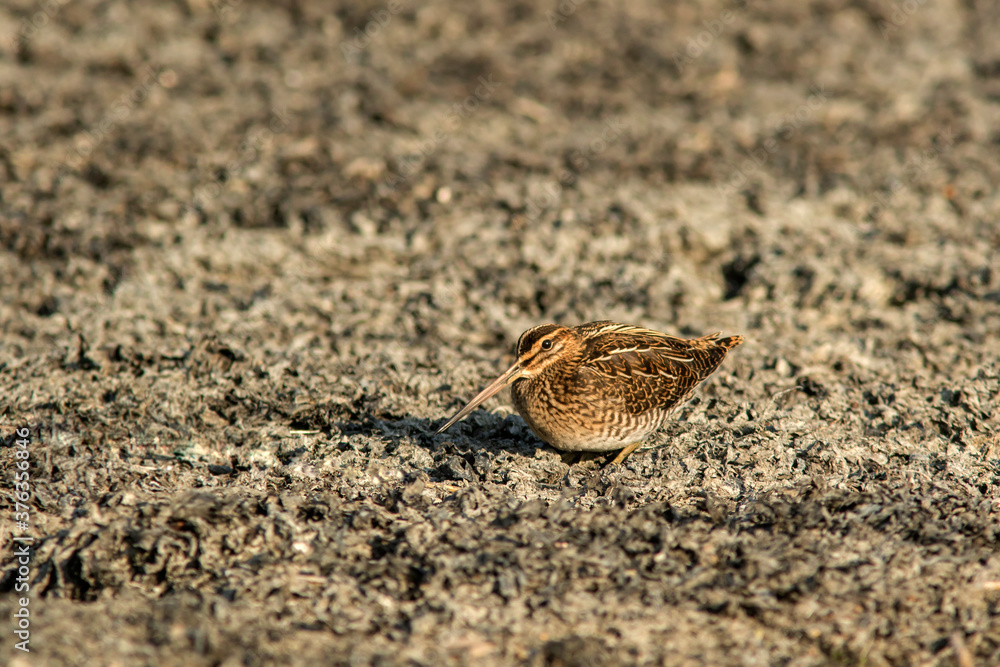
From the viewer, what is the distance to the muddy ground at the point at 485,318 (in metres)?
3.90

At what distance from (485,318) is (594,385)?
1983 millimetres

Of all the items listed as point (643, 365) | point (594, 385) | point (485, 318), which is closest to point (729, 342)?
point (643, 365)

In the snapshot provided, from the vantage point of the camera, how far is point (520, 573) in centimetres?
397

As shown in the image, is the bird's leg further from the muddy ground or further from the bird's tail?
the bird's tail

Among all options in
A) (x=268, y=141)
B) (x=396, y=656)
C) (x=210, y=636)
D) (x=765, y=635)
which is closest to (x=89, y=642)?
(x=210, y=636)

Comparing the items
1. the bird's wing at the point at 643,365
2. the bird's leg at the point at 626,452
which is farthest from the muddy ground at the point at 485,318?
the bird's wing at the point at 643,365

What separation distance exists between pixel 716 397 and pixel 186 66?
698 centimetres

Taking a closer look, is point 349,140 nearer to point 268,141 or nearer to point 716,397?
point 268,141

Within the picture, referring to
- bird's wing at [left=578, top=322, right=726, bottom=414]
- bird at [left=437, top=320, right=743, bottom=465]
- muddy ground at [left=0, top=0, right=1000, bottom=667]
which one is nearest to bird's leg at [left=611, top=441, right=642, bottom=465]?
bird at [left=437, top=320, right=743, bottom=465]

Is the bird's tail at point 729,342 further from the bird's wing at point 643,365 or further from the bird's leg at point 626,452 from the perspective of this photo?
the bird's leg at point 626,452

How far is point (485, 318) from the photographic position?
6.86 metres

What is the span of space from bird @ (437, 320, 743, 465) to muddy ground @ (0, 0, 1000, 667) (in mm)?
253

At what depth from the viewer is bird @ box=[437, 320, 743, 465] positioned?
195 inches

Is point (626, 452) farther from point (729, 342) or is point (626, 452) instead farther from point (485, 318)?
point (485, 318)
